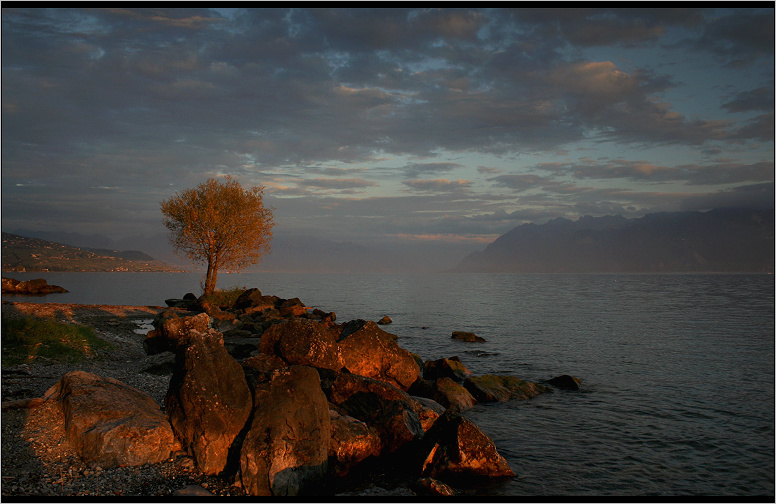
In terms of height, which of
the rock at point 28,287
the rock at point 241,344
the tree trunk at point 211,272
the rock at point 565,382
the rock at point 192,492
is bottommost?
the rock at point 28,287

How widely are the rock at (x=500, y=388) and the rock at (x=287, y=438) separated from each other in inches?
402

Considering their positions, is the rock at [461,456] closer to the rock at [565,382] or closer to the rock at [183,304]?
the rock at [565,382]

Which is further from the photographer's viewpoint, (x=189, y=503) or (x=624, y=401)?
(x=624, y=401)

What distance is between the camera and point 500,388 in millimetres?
20859

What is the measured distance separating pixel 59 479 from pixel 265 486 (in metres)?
4.16

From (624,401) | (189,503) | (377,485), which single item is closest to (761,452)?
(624,401)

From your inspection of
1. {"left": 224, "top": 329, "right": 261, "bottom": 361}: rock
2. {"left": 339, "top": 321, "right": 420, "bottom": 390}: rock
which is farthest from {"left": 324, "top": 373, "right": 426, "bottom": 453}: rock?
{"left": 224, "top": 329, "right": 261, "bottom": 361}: rock

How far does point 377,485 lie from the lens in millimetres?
11602

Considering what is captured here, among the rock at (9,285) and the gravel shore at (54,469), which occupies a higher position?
the gravel shore at (54,469)

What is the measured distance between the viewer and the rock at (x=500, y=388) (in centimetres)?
2014

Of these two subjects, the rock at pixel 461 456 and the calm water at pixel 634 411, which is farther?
the calm water at pixel 634 411

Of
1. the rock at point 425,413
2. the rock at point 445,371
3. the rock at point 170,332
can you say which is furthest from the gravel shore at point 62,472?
the rock at point 445,371

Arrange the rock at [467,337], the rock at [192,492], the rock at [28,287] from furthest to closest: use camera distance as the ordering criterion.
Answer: the rock at [28,287] → the rock at [467,337] → the rock at [192,492]

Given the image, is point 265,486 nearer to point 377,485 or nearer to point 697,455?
point 377,485
